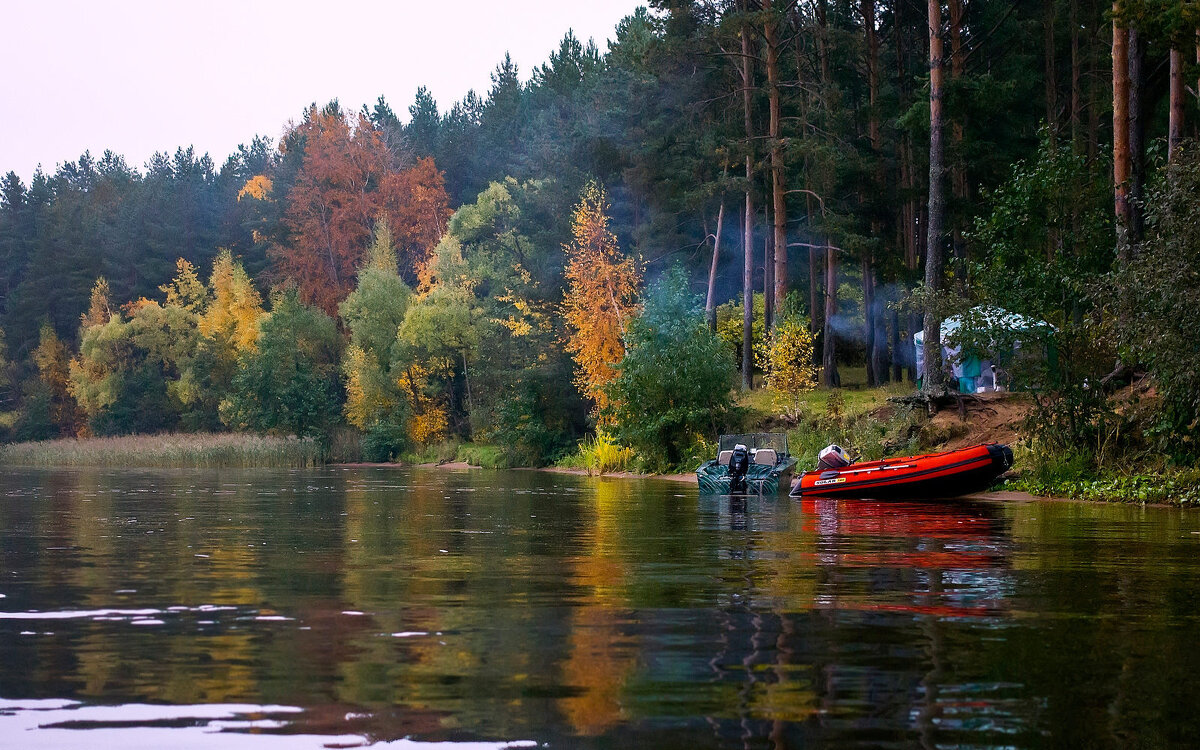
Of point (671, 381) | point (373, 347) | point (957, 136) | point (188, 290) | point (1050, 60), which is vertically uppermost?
point (1050, 60)

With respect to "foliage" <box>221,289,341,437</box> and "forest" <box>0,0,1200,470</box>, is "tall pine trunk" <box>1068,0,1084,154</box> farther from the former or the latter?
"foliage" <box>221,289,341,437</box>

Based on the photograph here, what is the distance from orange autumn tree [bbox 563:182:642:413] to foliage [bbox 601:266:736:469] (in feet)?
26.3

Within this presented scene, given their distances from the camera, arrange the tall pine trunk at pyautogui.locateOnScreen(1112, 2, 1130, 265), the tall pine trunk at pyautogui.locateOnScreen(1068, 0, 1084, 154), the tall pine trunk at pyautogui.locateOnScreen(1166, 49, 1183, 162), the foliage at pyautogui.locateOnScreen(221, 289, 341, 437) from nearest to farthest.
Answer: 1. the tall pine trunk at pyautogui.locateOnScreen(1166, 49, 1183, 162)
2. the tall pine trunk at pyautogui.locateOnScreen(1112, 2, 1130, 265)
3. the tall pine trunk at pyautogui.locateOnScreen(1068, 0, 1084, 154)
4. the foliage at pyautogui.locateOnScreen(221, 289, 341, 437)

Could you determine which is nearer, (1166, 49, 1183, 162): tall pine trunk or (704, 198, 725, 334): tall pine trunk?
(1166, 49, 1183, 162): tall pine trunk

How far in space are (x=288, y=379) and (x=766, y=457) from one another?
49980 mm

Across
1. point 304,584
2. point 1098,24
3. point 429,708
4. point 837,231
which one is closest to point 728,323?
point 837,231

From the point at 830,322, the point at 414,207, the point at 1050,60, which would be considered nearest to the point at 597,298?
the point at 830,322

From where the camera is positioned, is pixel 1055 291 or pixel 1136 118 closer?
pixel 1055 291

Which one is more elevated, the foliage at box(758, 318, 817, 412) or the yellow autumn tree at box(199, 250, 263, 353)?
the yellow autumn tree at box(199, 250, 263, 353)

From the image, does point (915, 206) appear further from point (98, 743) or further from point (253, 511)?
point (98, 743)

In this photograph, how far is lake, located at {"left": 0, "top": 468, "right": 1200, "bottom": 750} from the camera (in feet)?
20.2

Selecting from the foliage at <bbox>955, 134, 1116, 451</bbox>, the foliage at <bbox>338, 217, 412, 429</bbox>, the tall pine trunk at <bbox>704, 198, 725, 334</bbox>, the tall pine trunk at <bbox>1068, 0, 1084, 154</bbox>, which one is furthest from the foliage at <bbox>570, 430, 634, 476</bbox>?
the foliage at <bbox>338, 217, 412, 429</bbox>

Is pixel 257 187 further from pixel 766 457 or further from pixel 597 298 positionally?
pixel 766 457

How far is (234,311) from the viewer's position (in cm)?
9400
